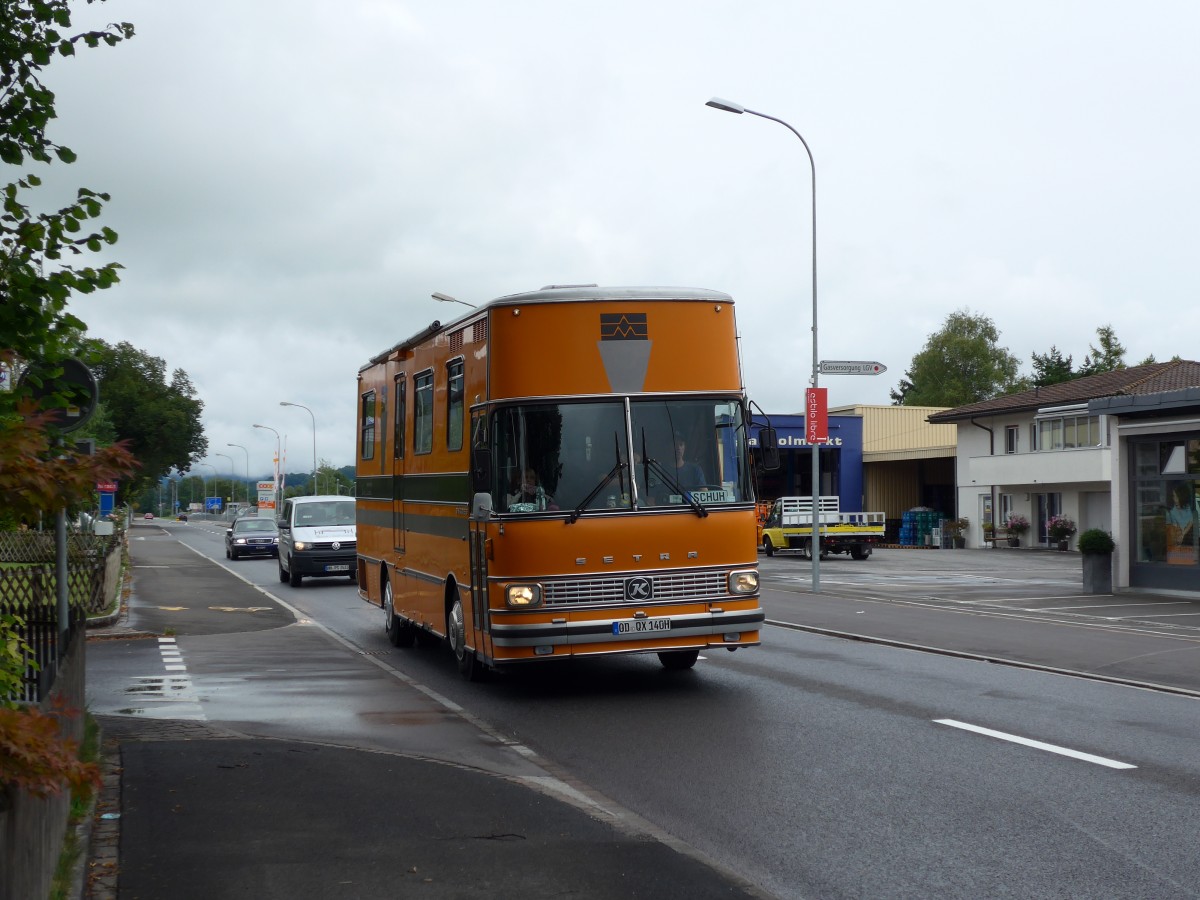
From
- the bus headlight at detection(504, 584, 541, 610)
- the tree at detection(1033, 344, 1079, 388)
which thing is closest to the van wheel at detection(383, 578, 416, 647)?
the bus headlight at detection(504, 584, 541, 610)

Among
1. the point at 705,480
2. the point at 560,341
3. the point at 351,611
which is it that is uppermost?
the point at 560,341

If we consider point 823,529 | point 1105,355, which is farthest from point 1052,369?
point 823,529

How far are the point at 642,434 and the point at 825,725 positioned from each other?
3016 mm

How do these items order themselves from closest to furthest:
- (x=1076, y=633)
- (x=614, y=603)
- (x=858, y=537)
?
(x=614, y=603) < (x=1076, y=633) < (x=858, y=537)

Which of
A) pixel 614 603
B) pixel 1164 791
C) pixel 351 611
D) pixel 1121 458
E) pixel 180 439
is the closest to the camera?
pixel 1164 791

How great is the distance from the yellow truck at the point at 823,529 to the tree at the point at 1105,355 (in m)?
47.3

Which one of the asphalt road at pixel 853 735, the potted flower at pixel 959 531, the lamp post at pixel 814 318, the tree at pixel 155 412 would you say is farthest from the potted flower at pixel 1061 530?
the tree at pixel 155 412

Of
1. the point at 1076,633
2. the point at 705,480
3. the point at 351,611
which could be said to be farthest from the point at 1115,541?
the point at 705,480

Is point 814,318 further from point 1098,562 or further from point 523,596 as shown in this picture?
point 523,596

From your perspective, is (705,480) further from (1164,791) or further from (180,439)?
(180,439)

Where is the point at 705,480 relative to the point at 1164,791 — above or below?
above

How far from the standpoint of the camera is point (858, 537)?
4584 centimetres

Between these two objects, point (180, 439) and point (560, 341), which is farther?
point (180, 439)

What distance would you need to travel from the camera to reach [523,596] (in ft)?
37.2
